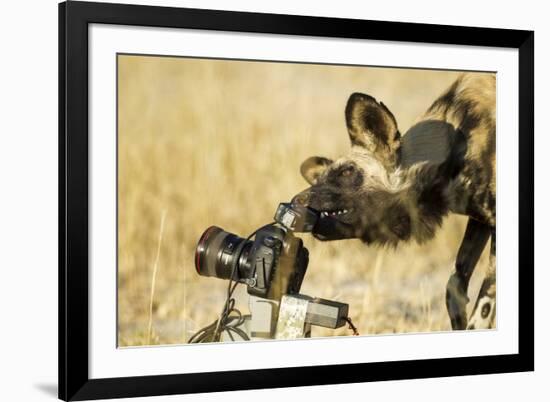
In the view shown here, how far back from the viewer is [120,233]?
2266 millimetres

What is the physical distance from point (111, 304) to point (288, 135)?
1.75ft

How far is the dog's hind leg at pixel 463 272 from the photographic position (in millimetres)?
2562

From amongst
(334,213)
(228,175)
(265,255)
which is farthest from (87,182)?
(334,213)

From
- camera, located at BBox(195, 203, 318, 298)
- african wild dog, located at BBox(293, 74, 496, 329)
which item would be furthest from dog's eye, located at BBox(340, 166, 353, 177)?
camera, located at BBox(195, 203, 318, 298)

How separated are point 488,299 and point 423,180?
0.34 m

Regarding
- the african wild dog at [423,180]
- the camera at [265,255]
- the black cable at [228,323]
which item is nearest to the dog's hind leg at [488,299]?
the african wild dog at [423,180]

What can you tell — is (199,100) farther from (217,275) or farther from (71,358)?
(71,358)

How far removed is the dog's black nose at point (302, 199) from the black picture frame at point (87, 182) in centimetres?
35

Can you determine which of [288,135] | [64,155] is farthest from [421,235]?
[64,155]

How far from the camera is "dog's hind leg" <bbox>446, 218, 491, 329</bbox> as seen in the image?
2.56 meters

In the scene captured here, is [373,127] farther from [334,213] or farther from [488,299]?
[488,299]

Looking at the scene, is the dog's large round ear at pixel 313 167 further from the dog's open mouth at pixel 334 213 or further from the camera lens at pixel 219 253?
the camera lens at pixel 219 253

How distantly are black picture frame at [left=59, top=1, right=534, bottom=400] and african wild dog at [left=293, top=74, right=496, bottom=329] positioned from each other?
10 centimetres

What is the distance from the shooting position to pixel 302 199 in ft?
7.93
